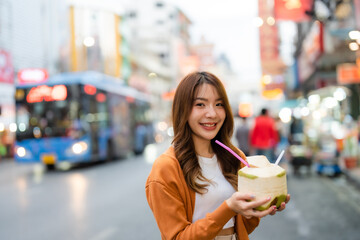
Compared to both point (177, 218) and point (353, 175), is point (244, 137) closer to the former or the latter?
point (353, 175)

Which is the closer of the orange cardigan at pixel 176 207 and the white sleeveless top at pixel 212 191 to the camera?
the orange cardigan at pixel 176 207

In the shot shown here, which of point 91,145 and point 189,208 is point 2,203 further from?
point 189,208

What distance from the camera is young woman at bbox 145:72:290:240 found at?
186cm

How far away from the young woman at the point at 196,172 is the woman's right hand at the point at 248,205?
109 millimetres

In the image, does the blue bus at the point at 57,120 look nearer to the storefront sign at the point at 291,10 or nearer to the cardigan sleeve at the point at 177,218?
the storefront sign at the point at 291,10

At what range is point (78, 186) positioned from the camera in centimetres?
1038

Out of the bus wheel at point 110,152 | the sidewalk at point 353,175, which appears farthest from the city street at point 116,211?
the bus wheel at point 110,152

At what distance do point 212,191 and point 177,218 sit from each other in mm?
272

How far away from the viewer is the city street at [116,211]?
5805 millimetres

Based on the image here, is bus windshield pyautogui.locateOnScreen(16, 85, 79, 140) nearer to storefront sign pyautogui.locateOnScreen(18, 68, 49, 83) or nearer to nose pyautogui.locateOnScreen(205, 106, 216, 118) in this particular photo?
storefront sign pyautogui.locateOnScreen(18, 68, 49, 83)

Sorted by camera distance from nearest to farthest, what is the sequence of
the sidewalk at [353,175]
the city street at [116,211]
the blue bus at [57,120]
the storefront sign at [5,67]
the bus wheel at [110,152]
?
the city street at [116,211] < the sidewalk at [353,175] < the blue bus at [57,120] < the bus wheel at [110,152] < the storefront sign at [5,67]

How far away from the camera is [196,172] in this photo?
202 cm

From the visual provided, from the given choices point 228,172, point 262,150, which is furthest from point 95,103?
point 228,172

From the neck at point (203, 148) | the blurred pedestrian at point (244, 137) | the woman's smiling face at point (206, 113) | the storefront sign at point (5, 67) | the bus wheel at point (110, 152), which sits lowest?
the bus wheel at point (110, 152)
